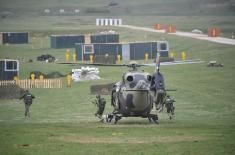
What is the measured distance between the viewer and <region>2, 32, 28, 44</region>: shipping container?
11200 centimetres

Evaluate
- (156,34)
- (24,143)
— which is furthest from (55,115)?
(156,34)

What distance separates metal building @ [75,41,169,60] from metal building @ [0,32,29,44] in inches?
1040

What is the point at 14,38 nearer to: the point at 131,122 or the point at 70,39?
the point at 70,39

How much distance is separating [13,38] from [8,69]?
4744 cm

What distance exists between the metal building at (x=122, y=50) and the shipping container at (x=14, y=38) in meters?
26.5

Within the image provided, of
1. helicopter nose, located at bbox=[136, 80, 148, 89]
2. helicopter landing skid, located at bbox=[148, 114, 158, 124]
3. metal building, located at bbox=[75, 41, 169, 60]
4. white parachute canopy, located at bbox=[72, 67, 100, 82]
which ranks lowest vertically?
helicopter landing skid, located at bbox=[148, 114, 158, 124]

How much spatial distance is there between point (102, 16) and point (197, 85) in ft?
413

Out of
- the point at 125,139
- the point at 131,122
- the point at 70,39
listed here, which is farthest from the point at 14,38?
the point at 125,139

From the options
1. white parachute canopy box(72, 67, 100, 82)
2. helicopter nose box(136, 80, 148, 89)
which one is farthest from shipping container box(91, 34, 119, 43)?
Answer: helicopter nose box(136, 80, 148, 89)

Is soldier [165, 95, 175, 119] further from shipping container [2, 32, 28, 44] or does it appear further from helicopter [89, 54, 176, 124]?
shipping container [2, 32, 28, 44]

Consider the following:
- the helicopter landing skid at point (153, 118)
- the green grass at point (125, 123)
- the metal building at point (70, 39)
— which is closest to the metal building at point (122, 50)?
the green grass at point (125, 123)

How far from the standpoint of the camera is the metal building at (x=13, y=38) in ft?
367

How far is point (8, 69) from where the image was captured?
216ft

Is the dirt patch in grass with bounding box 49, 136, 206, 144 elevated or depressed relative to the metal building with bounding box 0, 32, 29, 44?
depressed
